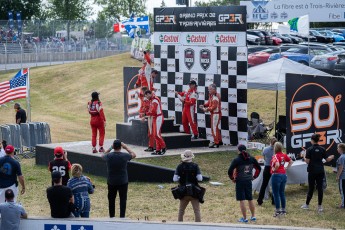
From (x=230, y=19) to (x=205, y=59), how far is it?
1.26 m

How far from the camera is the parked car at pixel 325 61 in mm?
32281

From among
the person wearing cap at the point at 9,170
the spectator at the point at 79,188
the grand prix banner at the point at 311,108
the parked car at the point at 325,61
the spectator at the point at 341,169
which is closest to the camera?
the spectator at the point at 79,188

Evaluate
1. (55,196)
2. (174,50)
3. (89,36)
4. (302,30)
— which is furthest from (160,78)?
(89,36)

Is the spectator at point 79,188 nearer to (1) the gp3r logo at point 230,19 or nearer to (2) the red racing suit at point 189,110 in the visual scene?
(2) the red racing suit at point 189,110

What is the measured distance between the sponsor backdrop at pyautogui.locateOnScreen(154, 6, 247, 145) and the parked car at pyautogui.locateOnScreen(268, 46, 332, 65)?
42.7ft

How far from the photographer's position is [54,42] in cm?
5269

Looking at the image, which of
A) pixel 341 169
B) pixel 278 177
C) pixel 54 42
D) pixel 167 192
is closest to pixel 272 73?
pixel 167 192

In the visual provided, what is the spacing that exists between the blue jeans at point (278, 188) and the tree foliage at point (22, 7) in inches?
2462

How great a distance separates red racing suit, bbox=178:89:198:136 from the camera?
2005 cm

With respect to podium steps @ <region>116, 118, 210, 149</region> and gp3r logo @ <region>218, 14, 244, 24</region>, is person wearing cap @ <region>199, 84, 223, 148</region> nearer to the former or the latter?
podium steps @ <region>116, 118, 210, 149</region>

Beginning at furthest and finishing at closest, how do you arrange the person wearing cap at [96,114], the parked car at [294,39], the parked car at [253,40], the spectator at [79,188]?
the parked car at [294,39] < the parked car at [253,40] < the person wearing cap at [96,114] < the spectator at [79,188]

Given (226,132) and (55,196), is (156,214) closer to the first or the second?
(55,196)

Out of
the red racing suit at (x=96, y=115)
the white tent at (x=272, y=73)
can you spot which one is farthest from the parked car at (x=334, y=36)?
the red racing suit at (x=96, y=115)

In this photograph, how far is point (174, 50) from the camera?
21.5 meters
